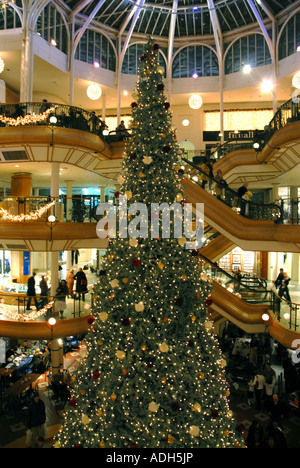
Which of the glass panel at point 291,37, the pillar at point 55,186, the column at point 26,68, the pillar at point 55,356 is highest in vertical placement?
the glass panel at point 291,37

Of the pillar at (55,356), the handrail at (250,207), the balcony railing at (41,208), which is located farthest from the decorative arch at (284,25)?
the pillar at (55,356)

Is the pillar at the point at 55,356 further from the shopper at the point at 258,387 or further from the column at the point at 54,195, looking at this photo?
the shopper at the point at 258,387

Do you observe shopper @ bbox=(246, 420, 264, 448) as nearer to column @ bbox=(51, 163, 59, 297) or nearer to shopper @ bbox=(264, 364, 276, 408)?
shopper @ bbox=(264, 364, 276, 408)

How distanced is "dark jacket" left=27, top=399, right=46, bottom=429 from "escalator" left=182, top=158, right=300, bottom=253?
772cm

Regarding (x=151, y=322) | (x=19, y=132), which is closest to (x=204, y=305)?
(x=151, y=322)

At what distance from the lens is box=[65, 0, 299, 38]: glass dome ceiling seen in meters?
21.3

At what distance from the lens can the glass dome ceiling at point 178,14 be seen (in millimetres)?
21266

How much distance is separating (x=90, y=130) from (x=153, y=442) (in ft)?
40.6

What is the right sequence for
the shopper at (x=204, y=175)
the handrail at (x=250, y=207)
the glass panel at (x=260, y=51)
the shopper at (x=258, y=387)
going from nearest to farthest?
the shopper at (x=258, y=387) → the shopper at (x=204, y=175) → the handrail at (x=250, y=207) → the glass panel at (x=260, y=51)

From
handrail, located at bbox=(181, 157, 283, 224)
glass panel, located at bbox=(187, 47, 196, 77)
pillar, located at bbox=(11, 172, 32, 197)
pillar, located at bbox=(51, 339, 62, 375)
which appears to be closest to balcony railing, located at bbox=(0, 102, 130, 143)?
handrail, located at bbox=(181, 157, 283, 224)

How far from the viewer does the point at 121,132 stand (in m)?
16.4

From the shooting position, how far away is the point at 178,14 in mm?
23703

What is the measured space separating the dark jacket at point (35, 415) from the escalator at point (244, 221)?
7723 mm

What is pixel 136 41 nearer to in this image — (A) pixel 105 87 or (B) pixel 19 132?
(A) pixel 105 87
